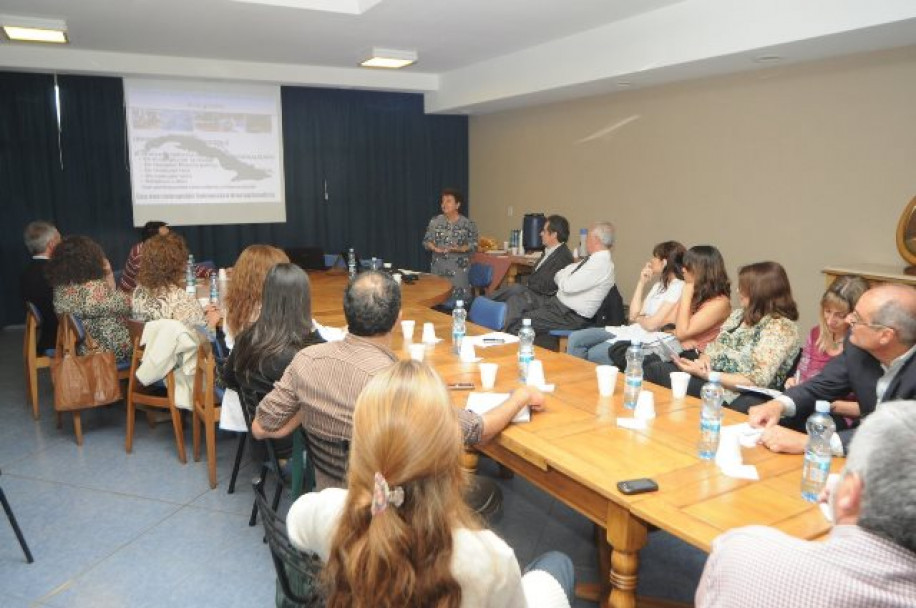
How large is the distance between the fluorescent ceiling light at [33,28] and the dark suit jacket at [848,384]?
567cm

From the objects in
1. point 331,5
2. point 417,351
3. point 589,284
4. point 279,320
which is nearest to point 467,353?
point 417,351

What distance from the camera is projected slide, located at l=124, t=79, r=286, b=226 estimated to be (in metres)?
7.55

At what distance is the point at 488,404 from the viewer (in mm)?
2457

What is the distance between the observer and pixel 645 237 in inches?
273

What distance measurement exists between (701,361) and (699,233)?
3213 millimetres

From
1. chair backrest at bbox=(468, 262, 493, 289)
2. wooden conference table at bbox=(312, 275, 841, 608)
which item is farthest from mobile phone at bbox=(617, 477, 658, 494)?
chair backrest at bbox=(468, 262, 493, 289)

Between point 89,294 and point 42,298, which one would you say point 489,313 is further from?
point 42,298

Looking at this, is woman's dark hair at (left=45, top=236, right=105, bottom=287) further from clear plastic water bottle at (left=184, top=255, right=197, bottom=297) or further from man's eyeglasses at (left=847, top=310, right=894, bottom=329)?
man's eyeglasses at (left=847, top=310, right=894, bottom=329)

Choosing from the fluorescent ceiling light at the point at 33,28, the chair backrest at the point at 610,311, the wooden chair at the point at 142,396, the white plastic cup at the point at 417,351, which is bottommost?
the wooden chair at the point at 142,396

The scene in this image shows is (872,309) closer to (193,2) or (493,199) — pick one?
(193,2)

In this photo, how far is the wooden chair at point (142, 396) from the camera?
3.82 metres

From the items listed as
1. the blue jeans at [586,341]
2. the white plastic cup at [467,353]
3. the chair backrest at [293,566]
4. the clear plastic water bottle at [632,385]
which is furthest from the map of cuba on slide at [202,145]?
the chair backrest at [293,566]

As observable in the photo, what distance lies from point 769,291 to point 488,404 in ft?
5.22

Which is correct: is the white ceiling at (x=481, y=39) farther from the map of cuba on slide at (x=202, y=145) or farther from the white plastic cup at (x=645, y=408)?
the white plastic cup at (x=645, y=408)
